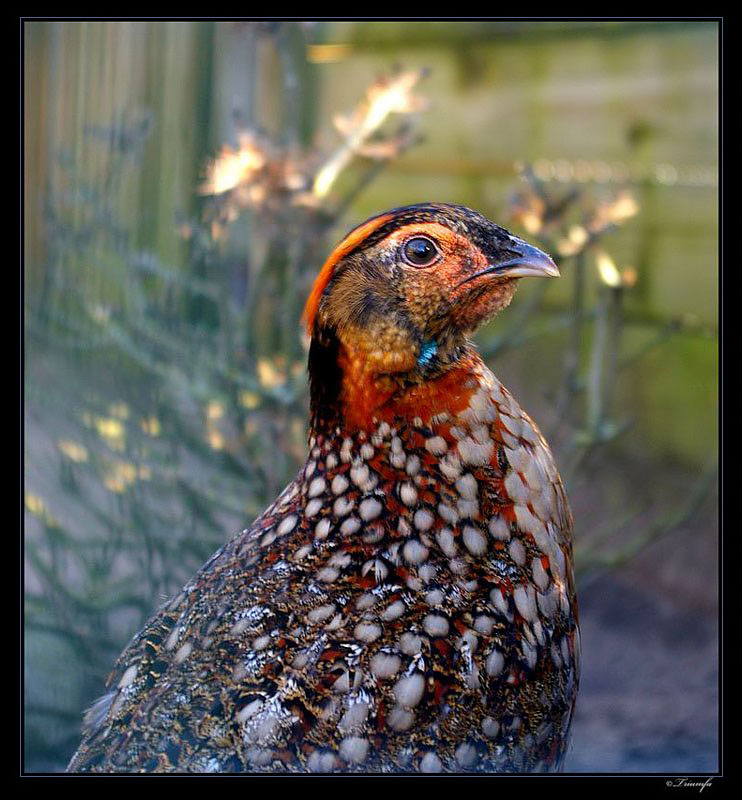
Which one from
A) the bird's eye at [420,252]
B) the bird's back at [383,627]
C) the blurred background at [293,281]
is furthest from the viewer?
the blurred background at [293,281]

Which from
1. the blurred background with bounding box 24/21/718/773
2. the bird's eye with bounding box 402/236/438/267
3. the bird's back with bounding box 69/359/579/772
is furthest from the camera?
the blurred background with bounding box 24/21/718/773

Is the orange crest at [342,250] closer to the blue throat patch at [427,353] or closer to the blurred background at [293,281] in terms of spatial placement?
the blue throat patch at [427,353]

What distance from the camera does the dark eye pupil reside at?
1.61 metres

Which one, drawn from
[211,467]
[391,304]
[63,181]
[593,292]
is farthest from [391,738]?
[593,292]

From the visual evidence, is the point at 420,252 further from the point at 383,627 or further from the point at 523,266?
the point at 383,627

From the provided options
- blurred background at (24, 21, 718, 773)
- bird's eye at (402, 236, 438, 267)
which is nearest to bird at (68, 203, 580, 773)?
bird's eye at (402, 236, 438, 267)

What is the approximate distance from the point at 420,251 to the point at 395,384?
224 mm

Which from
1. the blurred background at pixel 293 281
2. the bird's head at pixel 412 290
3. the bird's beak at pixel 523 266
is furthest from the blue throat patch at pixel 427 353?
the blurred background at pixel 293 281

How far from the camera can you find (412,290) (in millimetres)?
1615

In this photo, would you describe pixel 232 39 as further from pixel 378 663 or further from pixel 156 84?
pixel 378 663

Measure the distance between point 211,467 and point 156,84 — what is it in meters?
1.14

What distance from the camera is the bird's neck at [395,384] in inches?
65.5

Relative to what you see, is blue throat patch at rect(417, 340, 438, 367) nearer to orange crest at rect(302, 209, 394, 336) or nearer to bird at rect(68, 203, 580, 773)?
bird at rect(68, 203, 580, 773)

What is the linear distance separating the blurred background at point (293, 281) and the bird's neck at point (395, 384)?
2.69 ft
